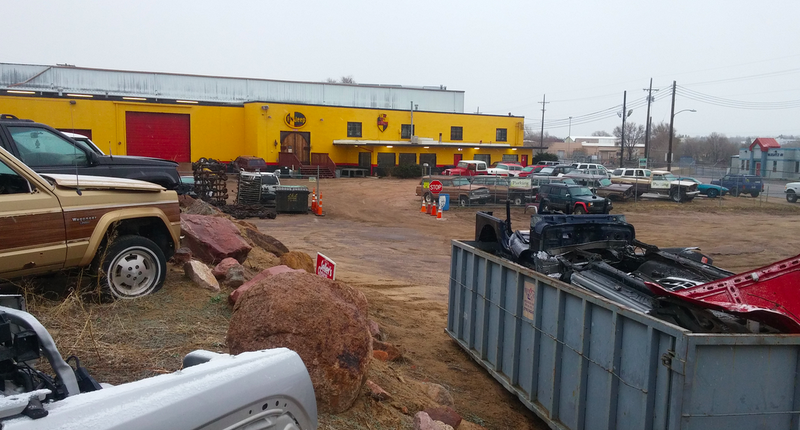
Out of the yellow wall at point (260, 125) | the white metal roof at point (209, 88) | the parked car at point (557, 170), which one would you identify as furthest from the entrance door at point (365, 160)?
the parked car at point (557, 170)

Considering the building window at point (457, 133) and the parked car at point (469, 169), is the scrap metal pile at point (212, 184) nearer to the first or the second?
the parked car at point (469, 169)

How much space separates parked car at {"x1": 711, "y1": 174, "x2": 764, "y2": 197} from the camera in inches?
1671

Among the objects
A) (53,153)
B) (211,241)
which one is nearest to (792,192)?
(211,241)

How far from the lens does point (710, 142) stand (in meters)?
116

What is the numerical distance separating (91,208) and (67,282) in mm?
1087

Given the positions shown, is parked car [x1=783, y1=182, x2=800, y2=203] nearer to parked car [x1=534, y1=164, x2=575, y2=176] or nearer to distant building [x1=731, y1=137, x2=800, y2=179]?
parked car [x1=534, y1=164, x2=575, y2=176]

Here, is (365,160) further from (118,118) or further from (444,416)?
(444,416)

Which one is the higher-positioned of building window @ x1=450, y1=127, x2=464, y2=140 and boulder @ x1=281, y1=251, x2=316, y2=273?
building window @ x1=450, y1=127, x2=464, y2=140

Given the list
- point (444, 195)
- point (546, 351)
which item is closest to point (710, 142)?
point (444, 195)

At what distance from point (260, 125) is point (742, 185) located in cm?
3563

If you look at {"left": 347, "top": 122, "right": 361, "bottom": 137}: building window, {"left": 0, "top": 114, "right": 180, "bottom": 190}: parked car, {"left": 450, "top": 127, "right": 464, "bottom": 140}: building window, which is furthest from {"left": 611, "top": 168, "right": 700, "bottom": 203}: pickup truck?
{"left": 0, "top": 114, "right": 180, "bottom": 190}: parked car

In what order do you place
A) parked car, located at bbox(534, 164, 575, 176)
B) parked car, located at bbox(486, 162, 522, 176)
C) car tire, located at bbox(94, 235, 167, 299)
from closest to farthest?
1. car tire, located at bbox(94, 235, 167, 299)
2. parked car, located at bbox(534, 164, 575, 176)
3. parked car, located at bbox(486, 162, 522, 176)

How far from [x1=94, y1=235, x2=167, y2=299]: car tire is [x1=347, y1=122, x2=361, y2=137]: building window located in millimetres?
47297

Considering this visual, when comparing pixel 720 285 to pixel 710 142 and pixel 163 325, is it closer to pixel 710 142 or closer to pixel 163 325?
pixel 163 325
